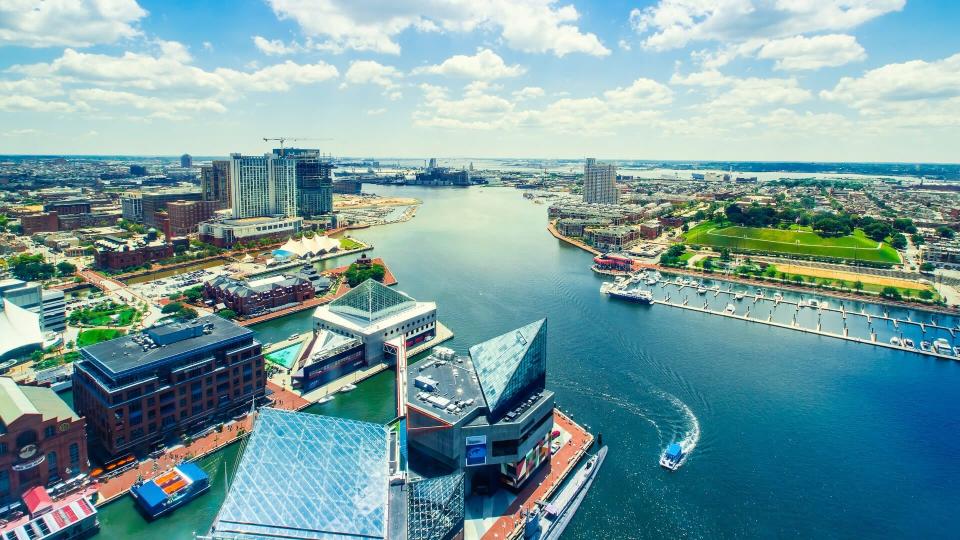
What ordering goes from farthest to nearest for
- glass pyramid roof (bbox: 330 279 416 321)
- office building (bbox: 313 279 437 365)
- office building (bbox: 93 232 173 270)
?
office building (bbox: 93 232 173 270) → glass pyramid roof (bbox: 330 279 416 321) → office building (bbox: 313 279 437 365)

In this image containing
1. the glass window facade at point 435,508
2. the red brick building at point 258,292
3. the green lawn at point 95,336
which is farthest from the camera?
the red brick building at point 258,292

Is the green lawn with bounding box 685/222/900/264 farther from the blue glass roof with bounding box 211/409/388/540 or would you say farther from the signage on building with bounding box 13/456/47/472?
the signage on building with bounding box 13/456/47/472

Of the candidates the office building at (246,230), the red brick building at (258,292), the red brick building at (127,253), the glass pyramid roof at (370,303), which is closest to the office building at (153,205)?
the office building at (246,230)

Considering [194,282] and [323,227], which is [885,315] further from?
[323,227]

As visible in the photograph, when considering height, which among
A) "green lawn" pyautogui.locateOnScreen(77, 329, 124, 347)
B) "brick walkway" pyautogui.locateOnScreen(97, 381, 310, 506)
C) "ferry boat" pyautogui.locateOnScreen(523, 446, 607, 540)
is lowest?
"ferry boat" pyautogui.locateOnScreen(523, 446, 607, 540)

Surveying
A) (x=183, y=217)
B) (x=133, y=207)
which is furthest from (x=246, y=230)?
(x=133, y=207)

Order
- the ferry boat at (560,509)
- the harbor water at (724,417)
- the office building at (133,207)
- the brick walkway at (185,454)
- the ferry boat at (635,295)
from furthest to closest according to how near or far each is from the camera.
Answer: the office building at (133,207) < the ferry boat at (635,295) < the brick walkway at (185,454) < the harbor water at (724,417) < the ferry boat at (560,509)

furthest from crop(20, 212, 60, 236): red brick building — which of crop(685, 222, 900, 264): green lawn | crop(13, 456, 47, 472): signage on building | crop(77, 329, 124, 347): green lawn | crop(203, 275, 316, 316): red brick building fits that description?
crop(685, 222, 900, 264): green lawn

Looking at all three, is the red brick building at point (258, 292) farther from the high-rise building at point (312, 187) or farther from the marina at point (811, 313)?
the high-rise building at point (312, 187)
